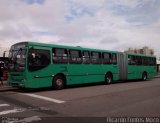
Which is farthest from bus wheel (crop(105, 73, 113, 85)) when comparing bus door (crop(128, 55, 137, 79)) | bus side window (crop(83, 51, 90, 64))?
bus door (crop(128, 55, 137, 79))

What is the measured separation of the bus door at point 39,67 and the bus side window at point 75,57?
223 centimetres

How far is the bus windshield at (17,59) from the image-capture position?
15.3m

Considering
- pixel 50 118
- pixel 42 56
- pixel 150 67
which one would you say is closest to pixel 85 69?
pixel 42 56

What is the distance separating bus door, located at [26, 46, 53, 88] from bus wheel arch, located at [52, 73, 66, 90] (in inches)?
17.6

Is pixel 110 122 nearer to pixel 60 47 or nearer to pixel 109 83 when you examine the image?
pixel 60 47

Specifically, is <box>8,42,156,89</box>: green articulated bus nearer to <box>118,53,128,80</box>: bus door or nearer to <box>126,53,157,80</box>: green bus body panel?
<box>118,53,128,80</box>: bus door

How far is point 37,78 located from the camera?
50.7 feet

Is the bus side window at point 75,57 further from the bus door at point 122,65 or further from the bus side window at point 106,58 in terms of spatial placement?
the bus door at point 122,65

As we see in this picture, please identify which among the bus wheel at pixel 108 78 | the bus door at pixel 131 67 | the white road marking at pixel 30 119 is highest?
the bus door at pixel 131 67

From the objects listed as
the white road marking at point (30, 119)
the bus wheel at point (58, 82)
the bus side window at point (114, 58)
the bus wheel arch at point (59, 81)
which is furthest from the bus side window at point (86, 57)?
the white road marking at point (30, 119)

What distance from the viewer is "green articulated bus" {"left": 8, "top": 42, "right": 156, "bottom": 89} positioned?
1531cm

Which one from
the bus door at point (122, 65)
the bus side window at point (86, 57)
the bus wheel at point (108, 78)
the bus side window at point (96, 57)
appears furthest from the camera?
the bus door at point (122, 65)

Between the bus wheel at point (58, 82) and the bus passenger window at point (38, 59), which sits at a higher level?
the bus passenger window at point (38, 59)

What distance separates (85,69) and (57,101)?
8.06 meters
